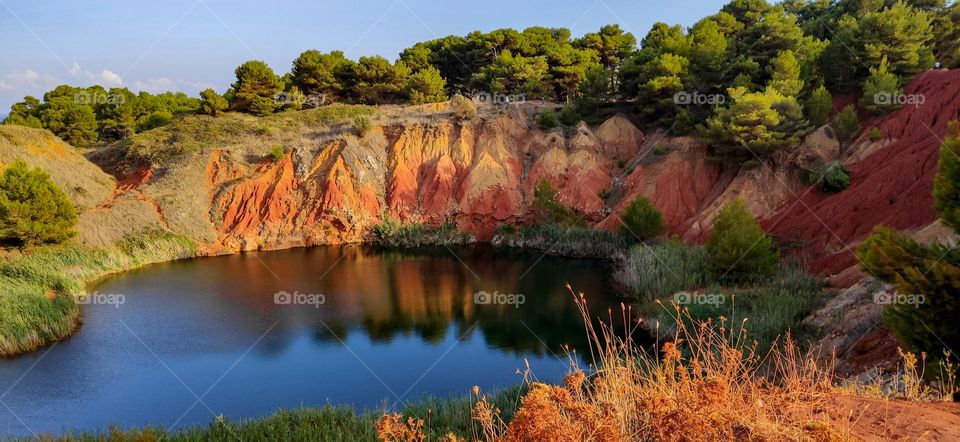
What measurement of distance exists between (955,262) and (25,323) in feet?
73.2

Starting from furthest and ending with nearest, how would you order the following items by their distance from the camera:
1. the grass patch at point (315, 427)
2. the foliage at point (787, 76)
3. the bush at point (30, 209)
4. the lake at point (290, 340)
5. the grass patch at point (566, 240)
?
the grass patch at point (566, 240), the foliage at point (787, 76), the bush at point (30, 209), the lake at point (290, 340), the grass patch at point (315, 427)

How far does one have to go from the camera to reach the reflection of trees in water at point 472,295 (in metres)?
18.0

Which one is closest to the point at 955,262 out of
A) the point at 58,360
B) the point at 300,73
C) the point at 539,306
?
the point at 539,306

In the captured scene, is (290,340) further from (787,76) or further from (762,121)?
(787,76)

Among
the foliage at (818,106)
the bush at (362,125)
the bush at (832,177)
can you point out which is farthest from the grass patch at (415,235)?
the foliage at (818,106)

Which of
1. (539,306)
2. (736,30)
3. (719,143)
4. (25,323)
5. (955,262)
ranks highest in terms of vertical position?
(736,30)

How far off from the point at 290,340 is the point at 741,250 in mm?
14795

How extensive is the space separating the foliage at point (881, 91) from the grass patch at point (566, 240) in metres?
13.5

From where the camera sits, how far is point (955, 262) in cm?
981

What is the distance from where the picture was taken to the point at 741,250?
60.7ft

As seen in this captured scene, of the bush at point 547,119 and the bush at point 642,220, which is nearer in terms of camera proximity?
the bush at point 642,220

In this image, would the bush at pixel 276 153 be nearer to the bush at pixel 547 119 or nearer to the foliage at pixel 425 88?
the foliage at pixel 425 88

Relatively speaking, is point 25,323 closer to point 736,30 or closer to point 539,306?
point 539,306

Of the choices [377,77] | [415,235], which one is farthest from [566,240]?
[377,77]
